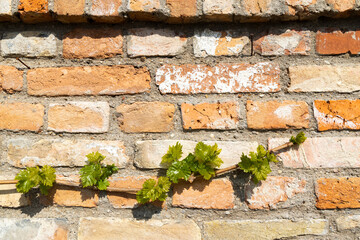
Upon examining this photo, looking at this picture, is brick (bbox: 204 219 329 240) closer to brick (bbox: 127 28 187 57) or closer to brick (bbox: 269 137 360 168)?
brick (bbox: 269 137 360 168)

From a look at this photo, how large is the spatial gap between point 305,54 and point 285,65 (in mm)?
70

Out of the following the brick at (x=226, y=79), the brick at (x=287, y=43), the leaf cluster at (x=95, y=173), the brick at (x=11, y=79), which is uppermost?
the brick at (x=287, y=43)

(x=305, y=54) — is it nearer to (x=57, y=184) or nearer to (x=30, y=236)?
(x=57, y=184)

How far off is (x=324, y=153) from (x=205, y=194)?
0.38 m

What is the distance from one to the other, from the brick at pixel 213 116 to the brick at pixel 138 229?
11.5 inches

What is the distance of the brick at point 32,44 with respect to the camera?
34.0 inches

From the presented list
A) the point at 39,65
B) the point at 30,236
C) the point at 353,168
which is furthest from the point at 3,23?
the point at 353,168

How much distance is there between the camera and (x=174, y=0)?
2.62ft

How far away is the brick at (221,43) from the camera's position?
851mm

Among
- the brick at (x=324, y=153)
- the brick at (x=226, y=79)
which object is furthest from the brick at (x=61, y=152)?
the brick at (x=324, y=153)

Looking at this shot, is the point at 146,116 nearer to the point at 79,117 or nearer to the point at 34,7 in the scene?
the point at 79,117

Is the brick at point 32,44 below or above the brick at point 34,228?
above

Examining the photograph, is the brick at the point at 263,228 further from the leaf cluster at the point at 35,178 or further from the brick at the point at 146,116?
the leaf cluster at the point at 35,178

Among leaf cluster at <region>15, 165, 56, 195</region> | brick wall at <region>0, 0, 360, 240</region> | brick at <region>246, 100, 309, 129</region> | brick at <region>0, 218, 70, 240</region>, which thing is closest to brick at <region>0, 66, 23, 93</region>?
brick wall at <region>0, 0, 360, 240</region>
